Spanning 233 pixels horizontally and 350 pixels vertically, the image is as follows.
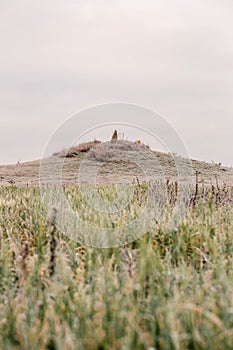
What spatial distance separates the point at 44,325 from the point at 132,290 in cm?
62

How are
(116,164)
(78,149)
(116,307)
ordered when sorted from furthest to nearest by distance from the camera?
(78,149) → (116,164) → (116,307)

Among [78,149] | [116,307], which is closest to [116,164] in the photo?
[78,149]

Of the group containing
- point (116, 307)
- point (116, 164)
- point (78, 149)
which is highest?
point (78, 149)

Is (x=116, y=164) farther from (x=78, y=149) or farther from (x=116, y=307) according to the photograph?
(x=116, y=307)

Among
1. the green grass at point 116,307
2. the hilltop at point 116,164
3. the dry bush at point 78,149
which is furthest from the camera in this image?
the dry bush at point 78,149

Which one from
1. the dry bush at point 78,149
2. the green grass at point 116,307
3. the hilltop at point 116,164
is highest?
the dry bush at point 78,149

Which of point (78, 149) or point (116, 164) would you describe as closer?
point (116, 164)

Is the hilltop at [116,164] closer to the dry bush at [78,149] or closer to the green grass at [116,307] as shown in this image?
the dry bush at [78,149]


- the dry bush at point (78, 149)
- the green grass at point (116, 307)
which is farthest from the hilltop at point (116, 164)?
the green grass at point (116, 307)

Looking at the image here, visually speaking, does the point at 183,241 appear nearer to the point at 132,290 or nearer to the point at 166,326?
the point at 132,290

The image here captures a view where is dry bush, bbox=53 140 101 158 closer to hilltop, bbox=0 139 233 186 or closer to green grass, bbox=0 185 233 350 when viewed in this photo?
hilltop, bbox=0 139 233 186

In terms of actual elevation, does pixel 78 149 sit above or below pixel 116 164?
above

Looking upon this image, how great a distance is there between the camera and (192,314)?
3148 mm

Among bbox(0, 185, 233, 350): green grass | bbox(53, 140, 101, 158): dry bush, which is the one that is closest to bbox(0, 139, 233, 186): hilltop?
bbox(53, 140, 101, 158): dry bush
